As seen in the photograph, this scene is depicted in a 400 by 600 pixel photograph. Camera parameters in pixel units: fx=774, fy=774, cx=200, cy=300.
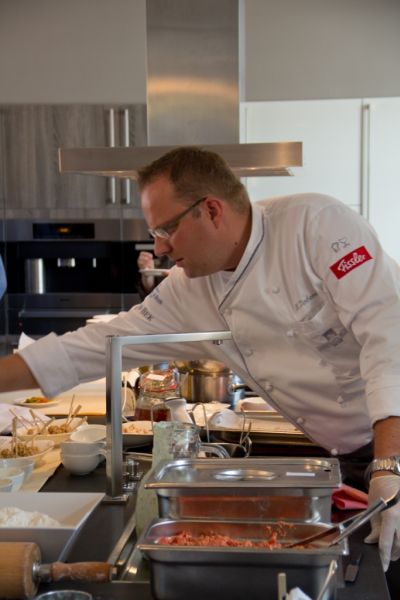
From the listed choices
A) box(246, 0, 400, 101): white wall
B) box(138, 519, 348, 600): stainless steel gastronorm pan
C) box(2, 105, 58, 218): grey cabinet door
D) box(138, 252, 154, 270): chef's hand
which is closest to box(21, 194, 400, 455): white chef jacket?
box(138, 519, 348, 600): stainless steel gastronorm pan

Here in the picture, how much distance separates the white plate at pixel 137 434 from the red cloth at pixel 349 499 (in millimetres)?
597

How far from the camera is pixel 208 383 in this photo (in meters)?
2.49

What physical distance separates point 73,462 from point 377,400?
692 millimetres

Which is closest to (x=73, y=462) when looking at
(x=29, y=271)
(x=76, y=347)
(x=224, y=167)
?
(x=76, y=347)

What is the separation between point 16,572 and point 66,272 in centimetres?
373

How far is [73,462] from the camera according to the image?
5.70 feet

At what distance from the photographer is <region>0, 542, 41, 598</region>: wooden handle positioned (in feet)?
3.44

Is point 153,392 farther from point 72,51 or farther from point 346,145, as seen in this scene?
point 72,51

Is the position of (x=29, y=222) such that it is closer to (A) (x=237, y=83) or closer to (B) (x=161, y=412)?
(A) (x=237, y=83)

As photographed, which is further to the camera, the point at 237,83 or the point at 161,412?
the point at 237,83

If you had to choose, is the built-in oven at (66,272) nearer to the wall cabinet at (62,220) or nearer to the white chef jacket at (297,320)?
the wall cabinet at (62,220)

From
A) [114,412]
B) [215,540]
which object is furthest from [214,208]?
[215,540]

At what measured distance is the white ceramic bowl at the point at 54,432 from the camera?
2.01m

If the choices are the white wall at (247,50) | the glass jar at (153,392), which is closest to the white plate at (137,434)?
the glass jar at (153,392)
